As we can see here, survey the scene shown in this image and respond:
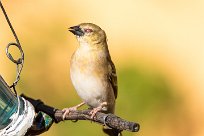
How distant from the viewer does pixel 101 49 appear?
15.5ft

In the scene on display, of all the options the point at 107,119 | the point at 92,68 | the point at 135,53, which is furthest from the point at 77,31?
the point at 135,53

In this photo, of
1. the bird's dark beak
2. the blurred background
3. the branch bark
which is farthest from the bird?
the blurred background

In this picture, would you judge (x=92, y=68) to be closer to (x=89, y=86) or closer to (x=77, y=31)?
(x=89, y=86)

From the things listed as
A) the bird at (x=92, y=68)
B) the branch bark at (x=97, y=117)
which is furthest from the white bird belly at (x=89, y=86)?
the branch bark at (x=97, y=117)

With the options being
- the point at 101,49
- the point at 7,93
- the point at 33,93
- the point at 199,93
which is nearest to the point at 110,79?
the point at 101,49

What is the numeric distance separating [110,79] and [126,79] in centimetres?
238

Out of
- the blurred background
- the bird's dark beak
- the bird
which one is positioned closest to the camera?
the bird's dark beak

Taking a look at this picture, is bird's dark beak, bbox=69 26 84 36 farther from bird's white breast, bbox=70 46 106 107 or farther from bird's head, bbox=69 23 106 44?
bird's white breast, bbox=70 46 106 107

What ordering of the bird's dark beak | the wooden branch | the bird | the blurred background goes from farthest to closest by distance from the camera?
1. the blurred background
2. the bird
3. the bird's dark beak
4. the wooden branch

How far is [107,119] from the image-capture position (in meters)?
3.35

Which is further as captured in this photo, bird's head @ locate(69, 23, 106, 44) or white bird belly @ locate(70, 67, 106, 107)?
white bird belly @ locate(70, 67, 106, 107)

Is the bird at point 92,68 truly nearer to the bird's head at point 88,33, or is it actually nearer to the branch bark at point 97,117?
the bird's head at point 88,33

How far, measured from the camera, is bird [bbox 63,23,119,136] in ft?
15.2

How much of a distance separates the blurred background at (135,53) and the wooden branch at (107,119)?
3.28m
